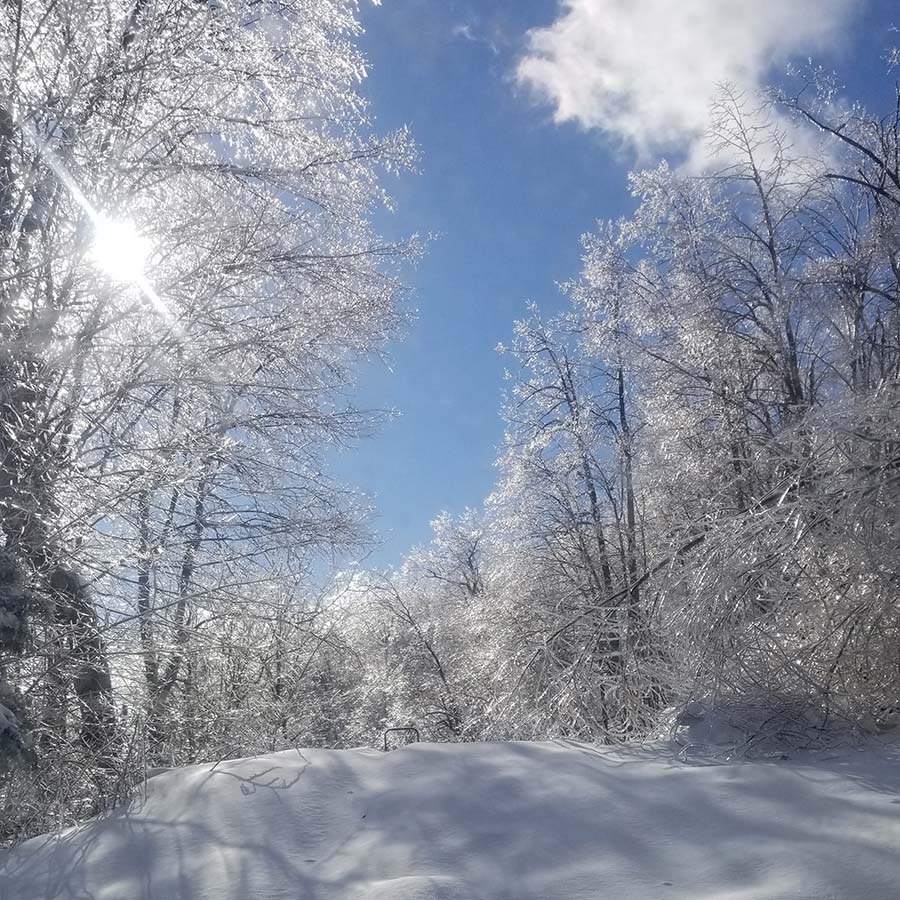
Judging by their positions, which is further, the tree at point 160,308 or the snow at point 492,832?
the tree at point 160,308

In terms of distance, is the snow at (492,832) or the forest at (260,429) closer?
the snow at (492,832)

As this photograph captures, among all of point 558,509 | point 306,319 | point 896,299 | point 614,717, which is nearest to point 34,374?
point 306,319

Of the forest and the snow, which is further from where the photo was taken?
the forest

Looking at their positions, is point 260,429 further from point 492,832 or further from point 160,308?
point 492,832

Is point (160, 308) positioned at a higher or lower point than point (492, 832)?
higher

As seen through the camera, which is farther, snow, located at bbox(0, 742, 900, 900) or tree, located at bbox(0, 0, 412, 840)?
tree, located at bbox(0, 0, 412, 840)

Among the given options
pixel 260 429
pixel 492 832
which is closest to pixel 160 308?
pixel 260 429

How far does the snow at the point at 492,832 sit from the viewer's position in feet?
7.79

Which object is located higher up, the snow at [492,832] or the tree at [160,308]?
the tree at [160,308]

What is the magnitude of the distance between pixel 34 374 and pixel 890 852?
16.7 feet

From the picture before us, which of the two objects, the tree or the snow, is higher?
the tree

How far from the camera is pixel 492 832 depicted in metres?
2.89

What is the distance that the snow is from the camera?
7.79ft

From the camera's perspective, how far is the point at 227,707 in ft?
28.4
